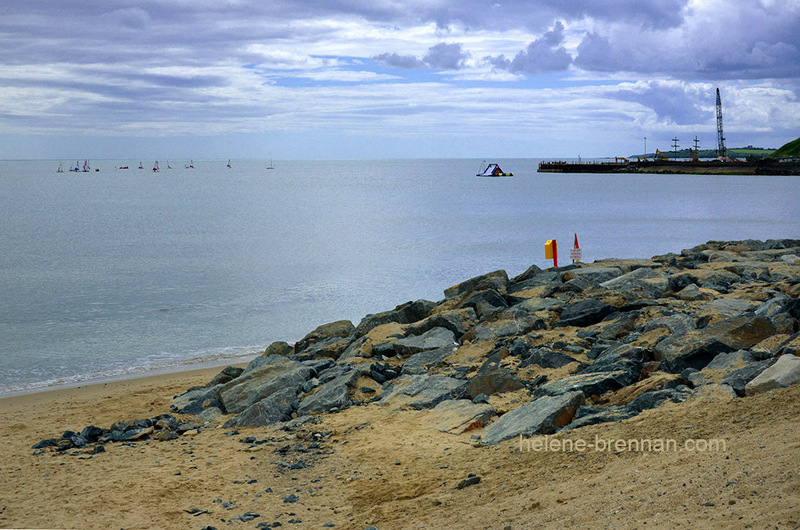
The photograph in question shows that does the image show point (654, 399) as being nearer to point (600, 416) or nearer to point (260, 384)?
point (600, 416)

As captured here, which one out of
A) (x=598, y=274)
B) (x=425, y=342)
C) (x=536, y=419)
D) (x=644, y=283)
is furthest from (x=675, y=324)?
(x=598, y=274)

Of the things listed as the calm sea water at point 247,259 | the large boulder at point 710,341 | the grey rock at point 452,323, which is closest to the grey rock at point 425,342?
the grey rock at point 452,323

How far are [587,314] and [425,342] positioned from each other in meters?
3.20

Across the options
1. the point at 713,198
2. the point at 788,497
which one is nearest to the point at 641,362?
the point at 788,497

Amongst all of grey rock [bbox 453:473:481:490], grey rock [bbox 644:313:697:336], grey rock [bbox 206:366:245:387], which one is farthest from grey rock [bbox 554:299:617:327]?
grey rock [bbox 206:366:245:387]

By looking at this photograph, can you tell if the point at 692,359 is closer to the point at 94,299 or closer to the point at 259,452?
the point at 259,452

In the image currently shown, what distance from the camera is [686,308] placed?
13.6 meters

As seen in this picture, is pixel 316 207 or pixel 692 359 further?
pixel 316 207

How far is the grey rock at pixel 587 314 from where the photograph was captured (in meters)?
13.6

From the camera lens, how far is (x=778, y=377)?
8.73m

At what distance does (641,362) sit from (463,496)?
4063 millimetres

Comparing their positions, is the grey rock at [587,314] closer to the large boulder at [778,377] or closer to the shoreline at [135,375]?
the large boulder at [778,377]

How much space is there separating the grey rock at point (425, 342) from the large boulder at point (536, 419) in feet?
12.5

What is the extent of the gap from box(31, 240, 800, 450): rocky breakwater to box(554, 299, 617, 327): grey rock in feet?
0.09
